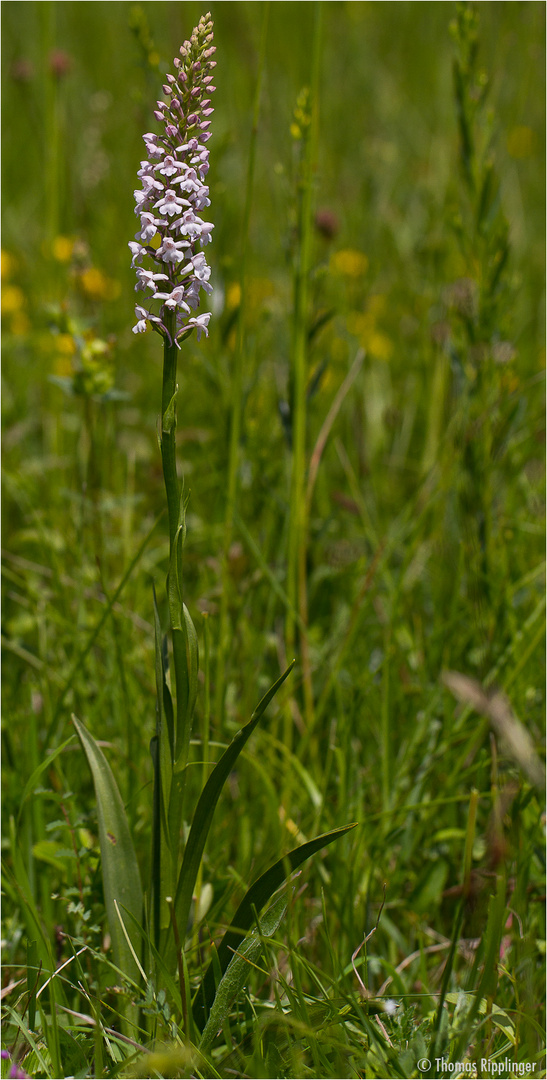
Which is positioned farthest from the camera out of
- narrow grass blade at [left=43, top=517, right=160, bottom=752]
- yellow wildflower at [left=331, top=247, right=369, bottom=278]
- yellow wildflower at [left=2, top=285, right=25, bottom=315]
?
yellow wildflower at [left=331, top=247, right=369, bottom=278]

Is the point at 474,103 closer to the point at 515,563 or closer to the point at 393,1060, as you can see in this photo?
the point at 515,563

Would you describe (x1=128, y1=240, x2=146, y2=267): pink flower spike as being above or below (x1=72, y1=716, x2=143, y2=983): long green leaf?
above

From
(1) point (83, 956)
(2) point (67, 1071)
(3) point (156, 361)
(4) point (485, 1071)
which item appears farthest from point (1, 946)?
(3) point (156, 361)

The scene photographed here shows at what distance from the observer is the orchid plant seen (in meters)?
0.91

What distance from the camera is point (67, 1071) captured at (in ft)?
3.46

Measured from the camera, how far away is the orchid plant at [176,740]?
0.91 metres

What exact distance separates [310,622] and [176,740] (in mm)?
1200

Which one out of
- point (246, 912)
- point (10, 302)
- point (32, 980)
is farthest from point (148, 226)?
point (10, 302)

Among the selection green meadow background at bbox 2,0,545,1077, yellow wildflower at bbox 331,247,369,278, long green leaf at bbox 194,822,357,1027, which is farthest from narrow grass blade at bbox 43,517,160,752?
yellow wildflower at bbox 331,247,369,278

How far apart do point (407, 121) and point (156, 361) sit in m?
3.71

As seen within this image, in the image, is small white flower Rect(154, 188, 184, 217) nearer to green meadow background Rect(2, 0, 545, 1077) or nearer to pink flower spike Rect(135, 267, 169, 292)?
pink flower spike Rect(135, 267, 169, 292)

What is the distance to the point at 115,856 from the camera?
1.16 meters

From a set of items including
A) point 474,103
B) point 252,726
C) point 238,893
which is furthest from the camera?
point 474,103

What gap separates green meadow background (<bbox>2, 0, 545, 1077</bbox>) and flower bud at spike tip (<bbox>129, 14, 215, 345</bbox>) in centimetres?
43
